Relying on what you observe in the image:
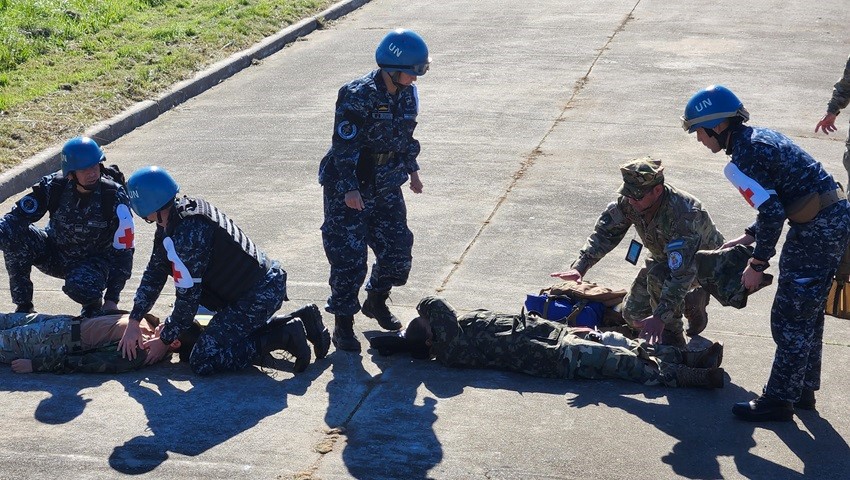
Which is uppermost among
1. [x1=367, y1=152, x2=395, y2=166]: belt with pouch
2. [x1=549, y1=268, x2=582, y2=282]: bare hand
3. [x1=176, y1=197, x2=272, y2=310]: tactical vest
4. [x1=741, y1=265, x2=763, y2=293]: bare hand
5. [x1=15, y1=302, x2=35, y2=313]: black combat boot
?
[x1=367, y1=152, x2=395, y2=166]: belt with pouch

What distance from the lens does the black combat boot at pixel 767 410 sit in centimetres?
603

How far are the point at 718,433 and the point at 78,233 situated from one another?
4.26 meters

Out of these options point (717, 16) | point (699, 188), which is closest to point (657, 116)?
point (699, 188)

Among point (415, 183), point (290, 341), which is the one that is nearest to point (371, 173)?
point (415, 183)

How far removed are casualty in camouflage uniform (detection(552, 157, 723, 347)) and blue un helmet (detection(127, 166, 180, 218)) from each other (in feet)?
7.93

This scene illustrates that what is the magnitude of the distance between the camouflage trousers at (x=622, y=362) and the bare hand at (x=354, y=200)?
4.83 feet

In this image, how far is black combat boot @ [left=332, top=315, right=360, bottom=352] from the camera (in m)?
7.12

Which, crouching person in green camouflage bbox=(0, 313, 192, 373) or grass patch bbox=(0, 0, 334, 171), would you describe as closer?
crouching person in green camouflage bbox=(0, 313, 192, 373)

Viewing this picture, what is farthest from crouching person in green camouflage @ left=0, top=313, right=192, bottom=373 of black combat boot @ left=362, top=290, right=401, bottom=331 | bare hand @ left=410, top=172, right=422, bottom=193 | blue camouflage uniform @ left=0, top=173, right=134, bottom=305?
bare hand @ left=410, top=172, right=422, bottom=193

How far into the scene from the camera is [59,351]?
6.79 meters

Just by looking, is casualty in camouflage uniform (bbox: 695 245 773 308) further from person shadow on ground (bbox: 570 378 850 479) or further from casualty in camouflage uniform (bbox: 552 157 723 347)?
person shadow on ground (bbox: 570 378 850 479)

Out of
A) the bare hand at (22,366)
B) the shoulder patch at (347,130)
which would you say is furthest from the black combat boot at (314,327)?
the bare hand at (22,366)

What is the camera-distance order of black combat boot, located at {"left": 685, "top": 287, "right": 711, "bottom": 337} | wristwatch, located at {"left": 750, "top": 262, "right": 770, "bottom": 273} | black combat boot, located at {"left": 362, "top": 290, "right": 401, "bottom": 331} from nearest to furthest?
wristwatch, located at {"left": 750, "top": 262, "right": 770, "bottom": 273}, black combat boot, located at {"left": 685, "top": 287, "right": 711, "bottom": 337}, black combat boot, located at {"left": 362, "top": 290, "right": 401, "bottom": 331}

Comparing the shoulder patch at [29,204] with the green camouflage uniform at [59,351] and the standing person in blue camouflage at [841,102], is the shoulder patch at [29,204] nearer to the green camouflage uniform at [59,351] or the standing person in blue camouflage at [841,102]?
the green camouflage uniform at [59,351]
